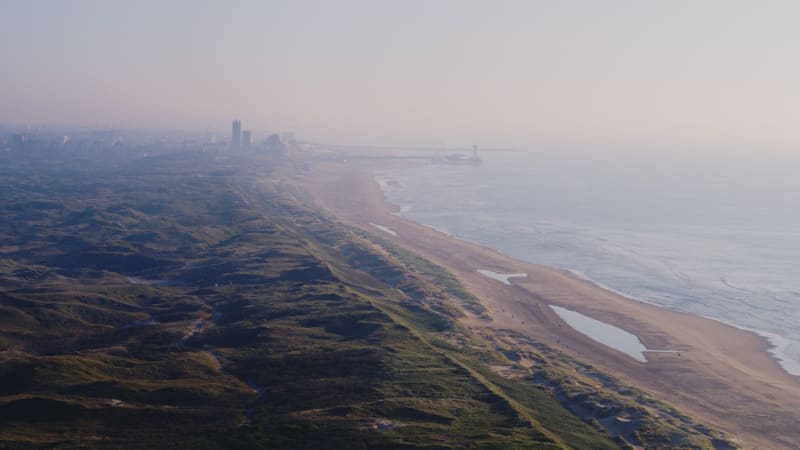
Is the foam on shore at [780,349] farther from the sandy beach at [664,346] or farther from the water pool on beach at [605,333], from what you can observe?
the water pool on beach at [605,333]

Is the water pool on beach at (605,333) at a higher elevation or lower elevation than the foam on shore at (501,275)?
lower

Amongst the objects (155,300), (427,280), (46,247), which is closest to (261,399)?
(155,300)

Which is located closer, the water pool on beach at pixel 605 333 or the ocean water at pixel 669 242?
the water pool on beach at pixel 605 333

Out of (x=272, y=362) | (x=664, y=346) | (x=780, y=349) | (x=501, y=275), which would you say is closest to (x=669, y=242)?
(x=501, y=275)

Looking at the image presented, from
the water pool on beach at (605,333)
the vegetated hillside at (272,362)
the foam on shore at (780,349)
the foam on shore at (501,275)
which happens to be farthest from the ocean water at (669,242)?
the vegetated hillside at (272,362)

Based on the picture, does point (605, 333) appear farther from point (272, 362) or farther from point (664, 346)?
point (272, 362)

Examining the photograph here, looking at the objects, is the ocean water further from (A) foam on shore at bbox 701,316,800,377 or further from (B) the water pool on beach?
(B) the water pool on beach

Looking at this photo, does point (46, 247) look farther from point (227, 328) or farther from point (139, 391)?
point (139, 391)
